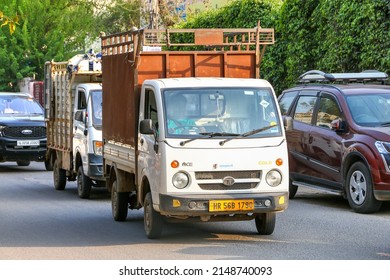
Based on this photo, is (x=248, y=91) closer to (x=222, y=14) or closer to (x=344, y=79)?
(x=344, y=79)

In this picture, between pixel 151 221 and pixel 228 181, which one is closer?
pixel 228 181

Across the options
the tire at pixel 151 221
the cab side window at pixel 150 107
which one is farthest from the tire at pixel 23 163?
the tire at pixel 151 221

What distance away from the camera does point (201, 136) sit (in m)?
13.2

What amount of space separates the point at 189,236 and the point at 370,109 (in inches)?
178

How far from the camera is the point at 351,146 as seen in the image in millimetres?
16531

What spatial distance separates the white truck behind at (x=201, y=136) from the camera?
42.5 feet

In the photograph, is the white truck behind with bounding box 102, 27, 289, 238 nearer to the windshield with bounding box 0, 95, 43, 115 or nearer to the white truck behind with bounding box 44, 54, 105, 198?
the white truck behind with bounding box 44, 54, 105, 198

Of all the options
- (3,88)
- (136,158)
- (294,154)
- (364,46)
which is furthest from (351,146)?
(3,88)

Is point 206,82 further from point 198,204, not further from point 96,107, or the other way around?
point 96,107

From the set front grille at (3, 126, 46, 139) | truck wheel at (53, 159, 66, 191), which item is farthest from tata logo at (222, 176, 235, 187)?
front grille at (3, 126, 46, 139)

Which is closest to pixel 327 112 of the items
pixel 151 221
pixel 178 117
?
pixel 178 117

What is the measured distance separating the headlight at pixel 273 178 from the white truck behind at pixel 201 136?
12 mm

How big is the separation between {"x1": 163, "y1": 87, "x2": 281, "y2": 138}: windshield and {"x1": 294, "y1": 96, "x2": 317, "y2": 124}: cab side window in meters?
4.56

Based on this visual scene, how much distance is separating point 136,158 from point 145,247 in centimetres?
174
